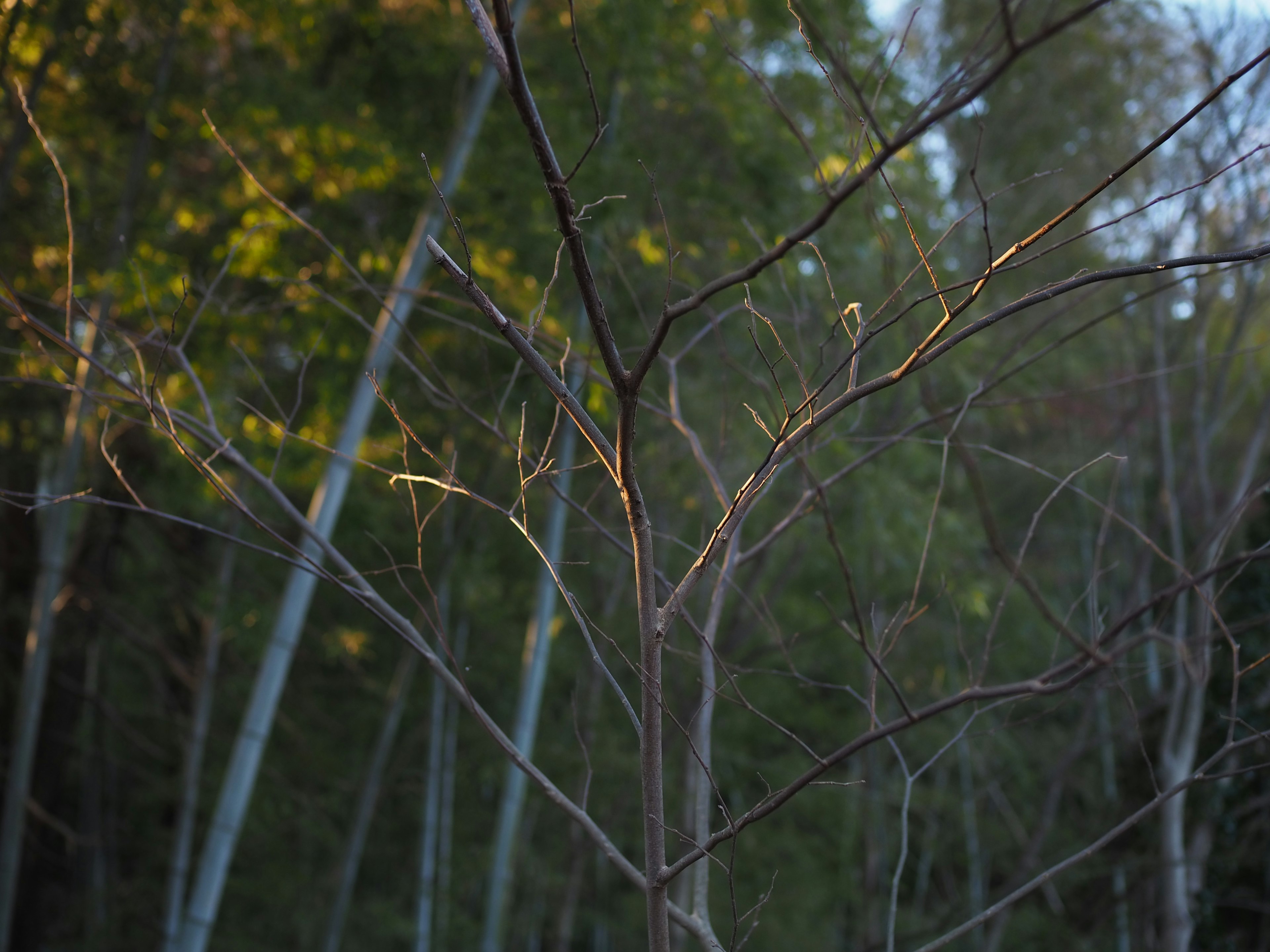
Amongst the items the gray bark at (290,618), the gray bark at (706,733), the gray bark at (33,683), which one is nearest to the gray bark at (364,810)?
the gray bark at (33,683)

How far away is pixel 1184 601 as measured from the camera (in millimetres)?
3762

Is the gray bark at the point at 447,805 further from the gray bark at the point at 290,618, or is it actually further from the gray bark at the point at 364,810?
the gray bark at the point at 290,618

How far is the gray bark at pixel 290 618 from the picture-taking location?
252 centimetres

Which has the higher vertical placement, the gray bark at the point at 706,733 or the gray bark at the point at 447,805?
the gray bark at the point at 447,805

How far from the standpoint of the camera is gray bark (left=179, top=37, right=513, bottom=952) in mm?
2520

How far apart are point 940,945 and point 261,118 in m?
3.19

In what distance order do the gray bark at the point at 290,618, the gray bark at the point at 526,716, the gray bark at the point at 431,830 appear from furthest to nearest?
the gray bark at the point at 431,830, the gray bark at the point at 526,716, the gray bark at the point at 290,618

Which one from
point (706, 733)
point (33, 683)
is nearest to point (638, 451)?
point (33, 683)

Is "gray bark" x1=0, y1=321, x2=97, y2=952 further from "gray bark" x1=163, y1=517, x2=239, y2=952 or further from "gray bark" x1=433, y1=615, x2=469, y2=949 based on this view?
"gray bark" x1=433, y1=615, x2=469, y2=949

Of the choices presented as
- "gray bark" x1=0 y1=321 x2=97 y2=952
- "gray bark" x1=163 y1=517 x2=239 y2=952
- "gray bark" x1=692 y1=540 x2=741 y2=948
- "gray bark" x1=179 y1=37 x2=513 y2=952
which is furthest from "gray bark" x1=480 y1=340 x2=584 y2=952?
"gray bark" x1=692 y1=540 x2=741 y2=948

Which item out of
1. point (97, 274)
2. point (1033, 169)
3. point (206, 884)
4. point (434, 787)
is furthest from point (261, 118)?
point (1033, 169)

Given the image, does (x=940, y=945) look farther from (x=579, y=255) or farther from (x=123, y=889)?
(x=123, y=889)

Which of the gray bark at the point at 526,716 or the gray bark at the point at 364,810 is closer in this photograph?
the gray bark at the point at 526,716

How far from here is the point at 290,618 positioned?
2.63 metres
